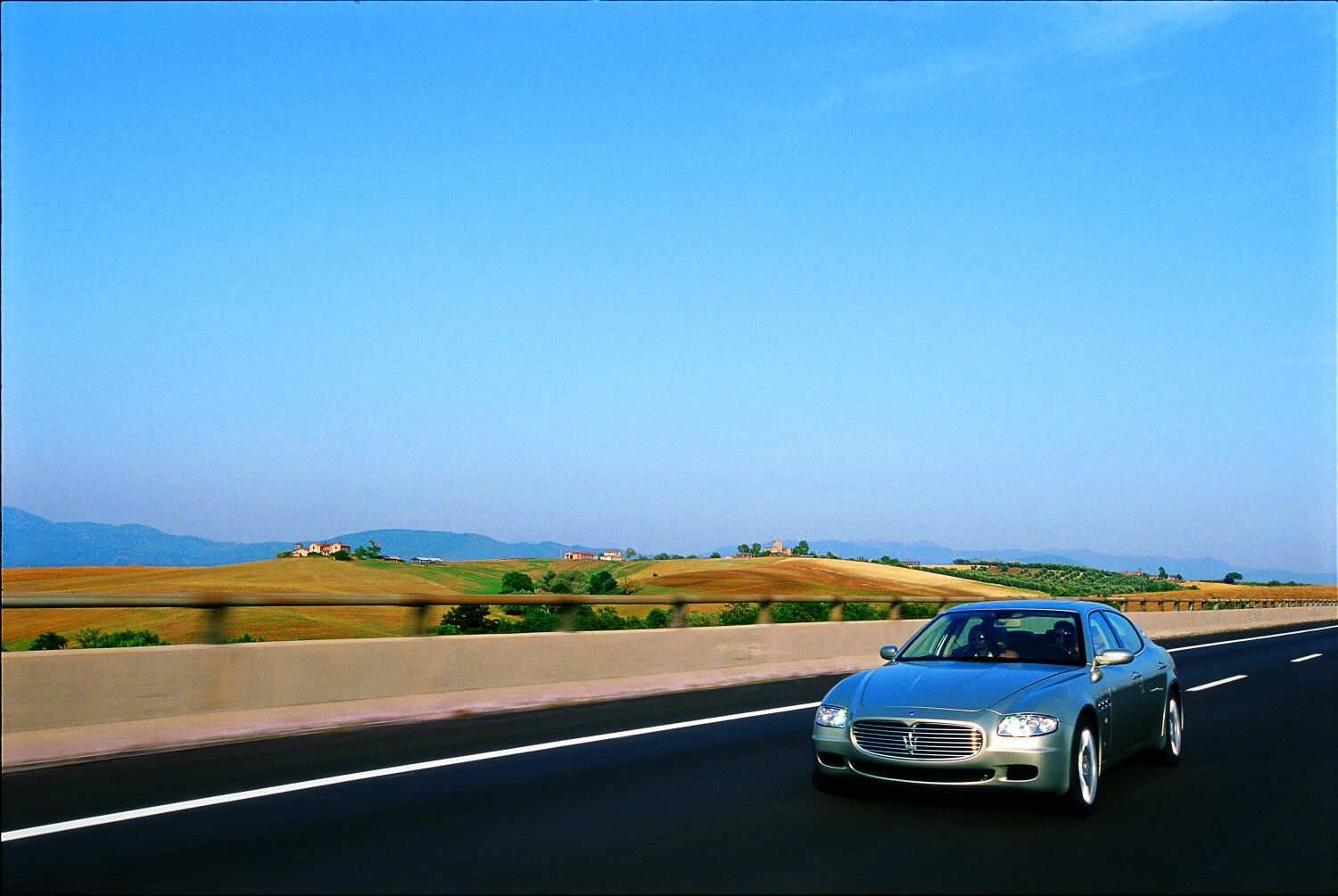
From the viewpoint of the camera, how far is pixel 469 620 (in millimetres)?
14148

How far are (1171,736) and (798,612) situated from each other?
16599mm

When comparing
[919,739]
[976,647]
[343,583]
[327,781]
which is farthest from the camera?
[343,583]

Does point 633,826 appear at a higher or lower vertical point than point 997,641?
lower

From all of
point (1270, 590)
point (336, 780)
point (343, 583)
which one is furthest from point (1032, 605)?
point (1270, 590)

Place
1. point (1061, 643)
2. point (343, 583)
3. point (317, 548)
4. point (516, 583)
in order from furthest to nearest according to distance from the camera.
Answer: point (317, 548)
point (343, 583)
point (516, 583)
point (1061, 643)

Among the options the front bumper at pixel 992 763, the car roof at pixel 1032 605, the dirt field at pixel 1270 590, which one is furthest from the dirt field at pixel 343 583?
the dirt field at pixel 1270 590

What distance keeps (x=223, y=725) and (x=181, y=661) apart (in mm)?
708

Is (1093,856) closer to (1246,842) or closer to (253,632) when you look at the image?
(1246,842)

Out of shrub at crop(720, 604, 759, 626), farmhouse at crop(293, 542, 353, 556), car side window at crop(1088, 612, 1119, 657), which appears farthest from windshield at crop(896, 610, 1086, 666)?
farmhouse at crop(293, 542, 353, 556)

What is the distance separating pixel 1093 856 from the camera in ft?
23.6

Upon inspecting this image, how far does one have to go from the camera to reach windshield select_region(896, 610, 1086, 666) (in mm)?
9734

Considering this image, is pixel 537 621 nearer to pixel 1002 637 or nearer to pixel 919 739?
pixel 1002 637

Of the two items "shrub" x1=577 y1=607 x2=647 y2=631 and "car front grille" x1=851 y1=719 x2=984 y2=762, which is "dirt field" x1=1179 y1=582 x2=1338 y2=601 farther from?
"car front grille" x1=851 y1=719 x2=984 y2=762

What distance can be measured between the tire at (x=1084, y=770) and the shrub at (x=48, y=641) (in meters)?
7.47
